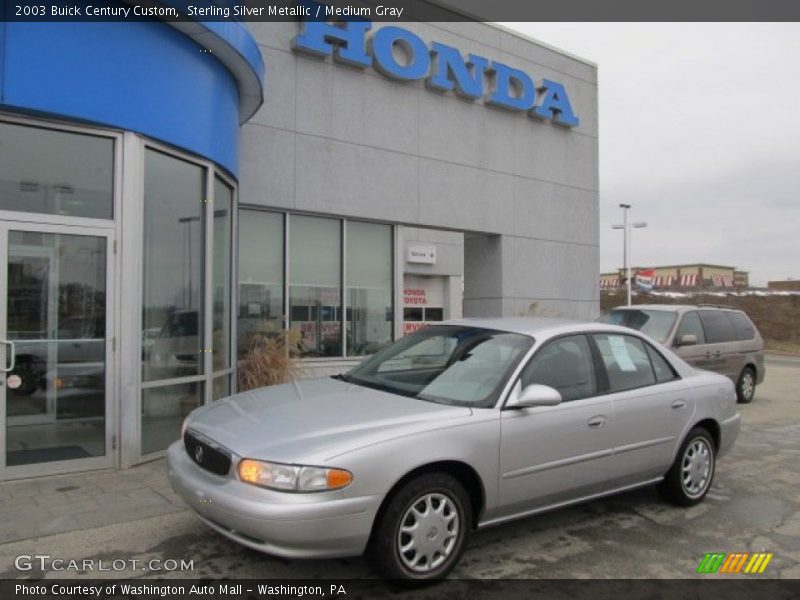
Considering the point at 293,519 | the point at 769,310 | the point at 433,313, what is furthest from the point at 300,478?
the point at 769,310

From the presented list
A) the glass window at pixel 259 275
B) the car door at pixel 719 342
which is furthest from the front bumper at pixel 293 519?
the car door at pixel 719 342

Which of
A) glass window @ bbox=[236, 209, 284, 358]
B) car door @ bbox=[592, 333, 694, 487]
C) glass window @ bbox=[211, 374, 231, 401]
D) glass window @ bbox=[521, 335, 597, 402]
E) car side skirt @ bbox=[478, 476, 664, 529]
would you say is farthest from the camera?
glass window @ bbox=[236, 209, 284, 358]

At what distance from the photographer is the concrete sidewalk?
4.75 meters

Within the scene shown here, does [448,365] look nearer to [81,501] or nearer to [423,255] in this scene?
[81,501]

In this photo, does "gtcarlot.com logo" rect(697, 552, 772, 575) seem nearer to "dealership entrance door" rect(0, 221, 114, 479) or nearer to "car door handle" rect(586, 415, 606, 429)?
"car door handle" rect(586, 415, 606, 429)

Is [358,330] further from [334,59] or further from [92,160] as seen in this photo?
[92,160]

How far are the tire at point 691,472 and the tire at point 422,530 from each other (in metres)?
2.19

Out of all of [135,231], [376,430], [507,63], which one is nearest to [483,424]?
[376,430]

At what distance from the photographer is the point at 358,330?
1132cm

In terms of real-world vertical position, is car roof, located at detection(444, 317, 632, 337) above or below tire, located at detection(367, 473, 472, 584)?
above

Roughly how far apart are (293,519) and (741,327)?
11.1 meters

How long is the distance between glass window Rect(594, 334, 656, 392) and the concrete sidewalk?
3.42 meters

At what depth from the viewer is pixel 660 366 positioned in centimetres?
545

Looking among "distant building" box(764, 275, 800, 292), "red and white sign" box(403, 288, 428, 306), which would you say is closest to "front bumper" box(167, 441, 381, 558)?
"red and white sign" box(403, 288, 428, 306)
